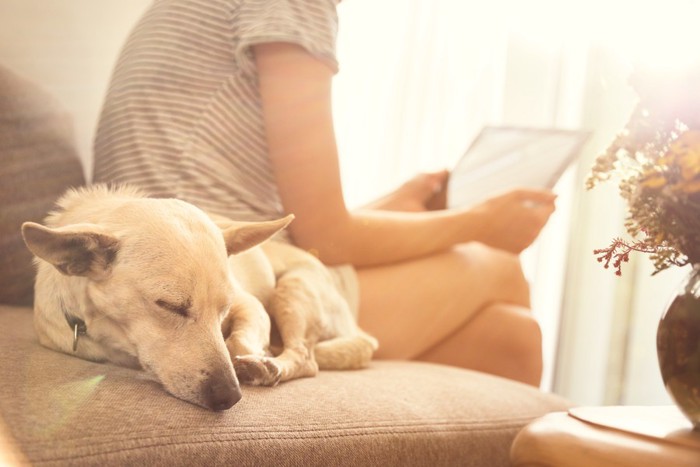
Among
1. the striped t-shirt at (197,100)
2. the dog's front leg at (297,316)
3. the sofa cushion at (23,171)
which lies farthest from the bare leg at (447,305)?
the sofa cushion at (23,171)

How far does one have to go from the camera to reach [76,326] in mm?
1076

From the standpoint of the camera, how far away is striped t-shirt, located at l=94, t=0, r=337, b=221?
140 cm

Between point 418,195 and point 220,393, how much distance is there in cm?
134

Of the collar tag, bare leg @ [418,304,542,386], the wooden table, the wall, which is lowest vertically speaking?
bare leg @ [418,304,542,386]

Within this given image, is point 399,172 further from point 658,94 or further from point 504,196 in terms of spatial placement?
point 658,94

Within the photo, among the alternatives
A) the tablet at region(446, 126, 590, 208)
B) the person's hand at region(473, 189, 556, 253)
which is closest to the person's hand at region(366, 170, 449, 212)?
the tablet at region(446, 126, 590, 208)

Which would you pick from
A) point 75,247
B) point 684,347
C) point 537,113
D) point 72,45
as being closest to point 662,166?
point 684,347

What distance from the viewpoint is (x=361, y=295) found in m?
1.67

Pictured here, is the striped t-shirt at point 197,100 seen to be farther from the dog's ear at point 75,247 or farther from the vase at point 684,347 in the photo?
the vase at point 684,347

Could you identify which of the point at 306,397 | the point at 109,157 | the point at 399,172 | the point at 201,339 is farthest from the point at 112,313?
the point at 399,172

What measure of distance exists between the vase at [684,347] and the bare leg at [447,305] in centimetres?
85

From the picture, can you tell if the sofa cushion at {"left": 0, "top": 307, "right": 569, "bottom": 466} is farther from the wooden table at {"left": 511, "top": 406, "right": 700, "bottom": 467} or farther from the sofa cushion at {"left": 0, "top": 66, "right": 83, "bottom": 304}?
the wooden table at {"left": 511, "top": 406, "right": 700, "bottom": 467}

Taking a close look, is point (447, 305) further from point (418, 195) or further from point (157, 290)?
point (157, 290)

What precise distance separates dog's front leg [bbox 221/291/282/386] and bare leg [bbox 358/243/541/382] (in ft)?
1.42
